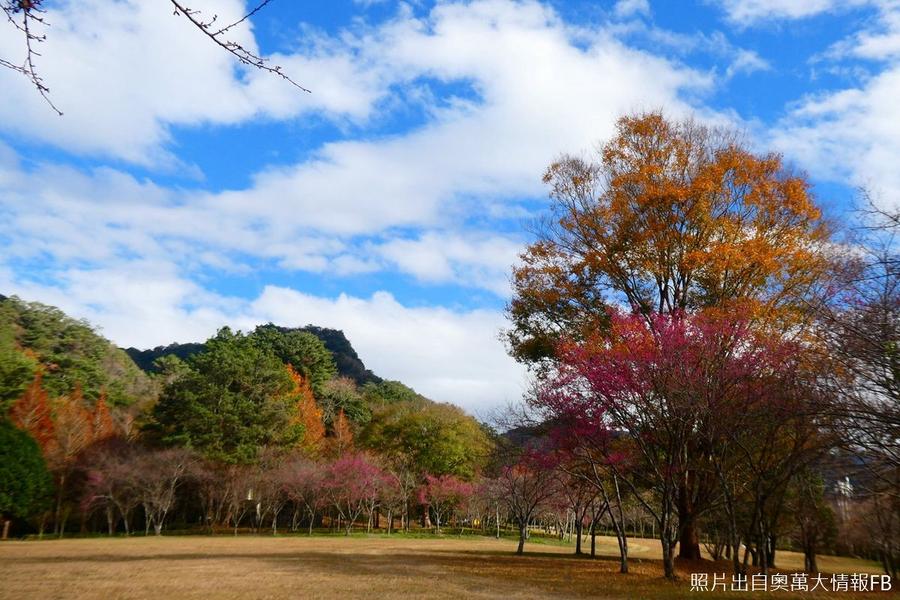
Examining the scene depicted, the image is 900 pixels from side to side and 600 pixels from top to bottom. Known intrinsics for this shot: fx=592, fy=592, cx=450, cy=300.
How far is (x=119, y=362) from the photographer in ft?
151

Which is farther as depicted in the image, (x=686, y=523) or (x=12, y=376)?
(x=12, y=376)

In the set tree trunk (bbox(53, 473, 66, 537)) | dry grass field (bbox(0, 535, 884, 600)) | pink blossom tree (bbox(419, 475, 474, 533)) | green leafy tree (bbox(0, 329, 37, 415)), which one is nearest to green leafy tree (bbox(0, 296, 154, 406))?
green leafy tree (bbox(0, 329, 37, 415))

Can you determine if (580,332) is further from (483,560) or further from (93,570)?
(93,570)

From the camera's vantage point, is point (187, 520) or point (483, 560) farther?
point (187, 520)

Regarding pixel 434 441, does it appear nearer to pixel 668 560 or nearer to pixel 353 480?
pixel 353 480

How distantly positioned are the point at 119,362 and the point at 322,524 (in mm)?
20146

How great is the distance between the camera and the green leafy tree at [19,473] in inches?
1041

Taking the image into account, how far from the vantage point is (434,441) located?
133ft

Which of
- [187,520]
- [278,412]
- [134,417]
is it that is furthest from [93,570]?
[187,520]

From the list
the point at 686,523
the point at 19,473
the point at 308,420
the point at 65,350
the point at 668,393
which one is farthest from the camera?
the point at 308,420

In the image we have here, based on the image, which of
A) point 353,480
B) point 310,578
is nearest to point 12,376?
point 353,480

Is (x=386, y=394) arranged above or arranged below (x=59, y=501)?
above

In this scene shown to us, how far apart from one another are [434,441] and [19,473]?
23098 millimetres

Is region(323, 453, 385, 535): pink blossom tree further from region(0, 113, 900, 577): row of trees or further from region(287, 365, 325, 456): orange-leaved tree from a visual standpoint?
region(0, 113, 900, 577): row of trees
